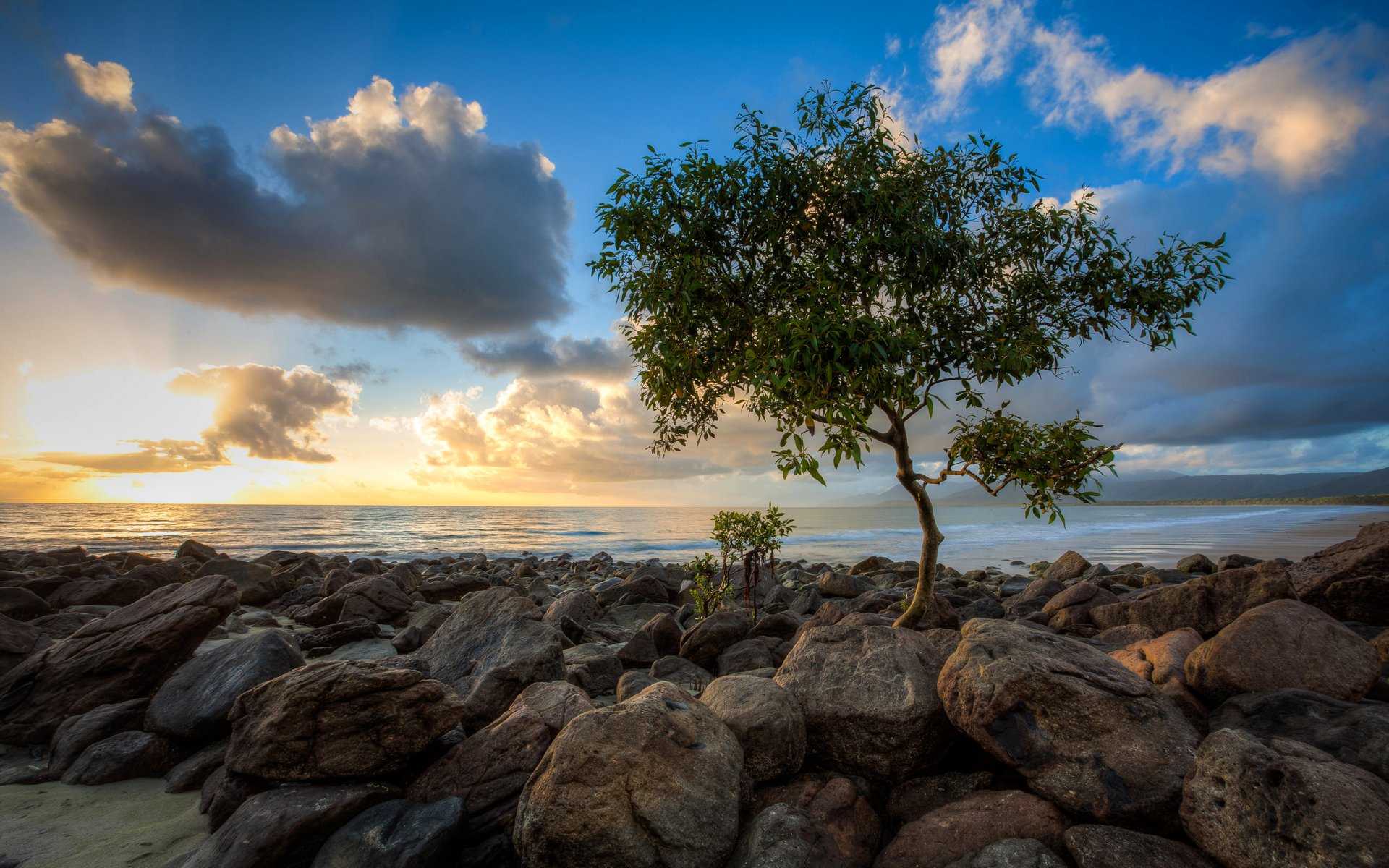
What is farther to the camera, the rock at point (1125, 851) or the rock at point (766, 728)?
the rock at point (766, 728)

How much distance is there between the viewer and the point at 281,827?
3.88 m

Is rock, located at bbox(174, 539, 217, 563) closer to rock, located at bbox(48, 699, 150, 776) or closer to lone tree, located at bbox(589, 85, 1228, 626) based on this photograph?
rock, located at bbox(48, 699, 150, 776)

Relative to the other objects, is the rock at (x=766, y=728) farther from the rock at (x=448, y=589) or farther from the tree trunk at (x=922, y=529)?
the rock at (x=448, y=589)

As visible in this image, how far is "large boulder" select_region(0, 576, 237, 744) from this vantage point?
6129 millimetres

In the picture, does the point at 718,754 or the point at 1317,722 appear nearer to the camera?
the point at 718,754

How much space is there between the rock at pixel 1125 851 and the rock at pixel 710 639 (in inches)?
212

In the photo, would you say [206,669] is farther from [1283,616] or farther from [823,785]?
[1283,616]

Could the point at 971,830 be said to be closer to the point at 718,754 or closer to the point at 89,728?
the point at 718,754

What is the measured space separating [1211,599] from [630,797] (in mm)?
8855

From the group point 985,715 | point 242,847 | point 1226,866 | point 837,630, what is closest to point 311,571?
point 242,847

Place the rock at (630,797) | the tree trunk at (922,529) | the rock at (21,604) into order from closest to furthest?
the rock at (630,797) → the tree trunk at (922,529) → the rock at (21,604)

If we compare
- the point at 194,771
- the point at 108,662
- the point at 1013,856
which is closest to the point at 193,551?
the point at 108,662

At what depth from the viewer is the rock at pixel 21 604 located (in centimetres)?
1096

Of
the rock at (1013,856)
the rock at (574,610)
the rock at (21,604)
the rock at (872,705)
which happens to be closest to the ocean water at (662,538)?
the rock at (574,610)
